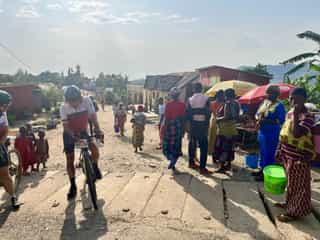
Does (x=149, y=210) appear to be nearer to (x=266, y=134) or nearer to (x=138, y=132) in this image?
(x=266, y=134)

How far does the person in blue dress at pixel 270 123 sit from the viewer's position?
4656 mm

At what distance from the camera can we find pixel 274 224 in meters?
3.39

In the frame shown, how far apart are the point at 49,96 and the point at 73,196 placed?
27362 millimetres

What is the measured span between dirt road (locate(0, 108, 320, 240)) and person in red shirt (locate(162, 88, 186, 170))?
50cm

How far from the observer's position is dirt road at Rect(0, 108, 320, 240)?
3.21 m

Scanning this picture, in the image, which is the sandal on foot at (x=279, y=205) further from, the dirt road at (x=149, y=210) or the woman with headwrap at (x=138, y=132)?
the woman with headwrap at (x=138, y=132)

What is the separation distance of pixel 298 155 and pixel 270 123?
4.86 ft

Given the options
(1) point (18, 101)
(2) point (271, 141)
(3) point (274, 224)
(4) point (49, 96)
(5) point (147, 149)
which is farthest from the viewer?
(4) point (49, 96)

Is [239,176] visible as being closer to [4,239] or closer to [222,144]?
[222,144]

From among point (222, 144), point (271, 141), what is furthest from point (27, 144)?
point (271, 141)

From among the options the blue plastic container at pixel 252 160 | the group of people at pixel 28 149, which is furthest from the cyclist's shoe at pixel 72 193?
the blue plastic container at pixel 252 160

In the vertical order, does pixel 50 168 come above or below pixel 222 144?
below

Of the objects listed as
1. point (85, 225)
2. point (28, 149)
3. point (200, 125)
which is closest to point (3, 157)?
point (85, 225)

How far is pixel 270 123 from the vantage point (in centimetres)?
475
